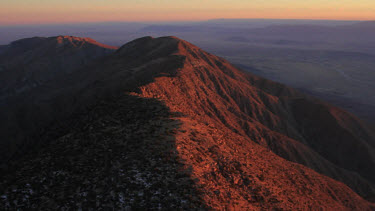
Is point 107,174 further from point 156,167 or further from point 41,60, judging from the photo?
point 41,60

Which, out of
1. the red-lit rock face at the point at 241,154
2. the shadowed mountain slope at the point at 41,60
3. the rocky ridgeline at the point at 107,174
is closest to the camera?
the rocky ridgeline at the point at 107,174

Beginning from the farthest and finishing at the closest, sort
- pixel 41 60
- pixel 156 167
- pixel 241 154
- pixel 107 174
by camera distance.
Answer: pixel 41 60 → pixel 241 154 → pixel 156 167 → pixel 107 174

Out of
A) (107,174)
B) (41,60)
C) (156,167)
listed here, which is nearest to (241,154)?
(156,167)

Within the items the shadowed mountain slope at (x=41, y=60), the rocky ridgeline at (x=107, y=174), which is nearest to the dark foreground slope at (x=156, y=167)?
the rocky ridgeline at (x=107, y=174)

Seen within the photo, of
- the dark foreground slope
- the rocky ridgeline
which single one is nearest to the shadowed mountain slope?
the dark foreground slope

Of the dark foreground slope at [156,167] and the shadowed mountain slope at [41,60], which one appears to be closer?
the dark foreground slope at [156,167]

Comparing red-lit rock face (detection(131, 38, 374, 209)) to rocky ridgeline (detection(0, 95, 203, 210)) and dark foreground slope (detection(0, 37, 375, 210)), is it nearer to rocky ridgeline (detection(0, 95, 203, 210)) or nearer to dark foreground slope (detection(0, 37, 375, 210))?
dark foreground slope (detection(0, 37, 375, 210))

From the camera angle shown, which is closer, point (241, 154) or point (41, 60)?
point (241, 154)

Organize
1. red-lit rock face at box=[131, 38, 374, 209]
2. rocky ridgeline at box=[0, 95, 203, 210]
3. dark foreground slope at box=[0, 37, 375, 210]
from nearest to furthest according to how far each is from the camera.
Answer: rocky ridgeline at box=[0, 95, 203, 210] → dark foreground slope at box=[0, 37, 375, 210] → red-lit rock face at box=[131, 38, 374, 209]

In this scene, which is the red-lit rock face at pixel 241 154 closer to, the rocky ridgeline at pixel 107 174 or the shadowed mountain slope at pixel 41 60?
the rocky ridgeline at pixel 107 174

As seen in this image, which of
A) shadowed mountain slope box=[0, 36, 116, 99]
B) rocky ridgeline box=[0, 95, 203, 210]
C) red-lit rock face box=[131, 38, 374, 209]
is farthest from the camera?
shadowed mountain slope box=[0, 36, 116, 99]

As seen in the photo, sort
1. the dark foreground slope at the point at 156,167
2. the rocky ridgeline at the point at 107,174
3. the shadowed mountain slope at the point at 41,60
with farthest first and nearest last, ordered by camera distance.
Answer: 1. the shadowed mountain slope at the point at 41,60
2. the dark foreground slope at the point at 156,167
3. the rocky ridgeline at the point at 107,174
